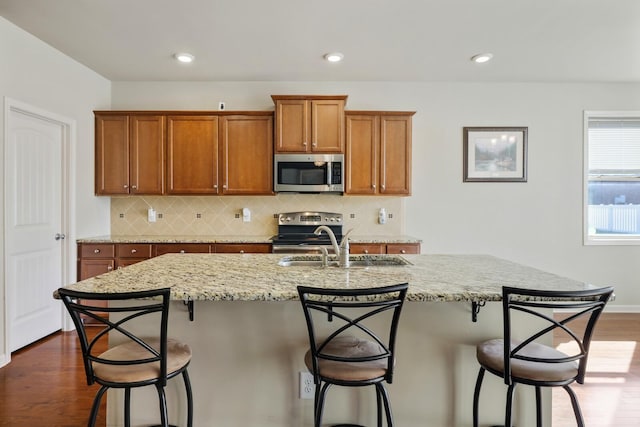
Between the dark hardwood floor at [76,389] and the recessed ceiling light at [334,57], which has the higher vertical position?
the recessed ceiling light at [334,57]

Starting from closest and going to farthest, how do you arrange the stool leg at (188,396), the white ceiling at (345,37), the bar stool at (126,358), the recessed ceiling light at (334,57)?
the bar stool at (126,358) → the stool leg at (188,396) → the white ceiling at (345,37) → the recessed ceiling light at (334,57)

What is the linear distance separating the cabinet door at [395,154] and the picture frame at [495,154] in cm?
83

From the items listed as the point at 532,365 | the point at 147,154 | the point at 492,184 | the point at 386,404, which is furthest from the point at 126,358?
the point at 492,184

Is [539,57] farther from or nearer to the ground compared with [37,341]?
farther from the ground

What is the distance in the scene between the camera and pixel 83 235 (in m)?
3.85

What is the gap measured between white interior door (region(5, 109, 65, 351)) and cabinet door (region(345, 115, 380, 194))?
9.47 feet

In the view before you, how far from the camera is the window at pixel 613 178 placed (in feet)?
14.3

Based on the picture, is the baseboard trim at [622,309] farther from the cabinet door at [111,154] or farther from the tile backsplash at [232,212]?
the cabinet door at [111,154]

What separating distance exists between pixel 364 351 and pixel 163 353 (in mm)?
820

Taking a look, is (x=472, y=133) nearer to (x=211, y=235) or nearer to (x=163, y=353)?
(x=211, y=235)

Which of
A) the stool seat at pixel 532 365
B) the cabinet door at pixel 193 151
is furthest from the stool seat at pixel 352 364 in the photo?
the cabinet door at pixel 193 151

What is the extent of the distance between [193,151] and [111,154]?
2.94ft

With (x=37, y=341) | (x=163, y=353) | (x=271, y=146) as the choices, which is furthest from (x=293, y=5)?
(x=37, y=341)

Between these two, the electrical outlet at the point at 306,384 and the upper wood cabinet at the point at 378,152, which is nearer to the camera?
the electrical outlet at the point at 306,384
